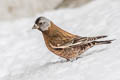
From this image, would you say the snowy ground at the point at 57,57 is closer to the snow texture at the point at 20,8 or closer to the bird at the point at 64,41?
the bird at the point at 64,41

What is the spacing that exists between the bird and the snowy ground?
7.4 inches

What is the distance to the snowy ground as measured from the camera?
7.80 metres

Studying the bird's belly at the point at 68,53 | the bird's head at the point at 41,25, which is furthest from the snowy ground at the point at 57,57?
the bird's head at the point at 41,25

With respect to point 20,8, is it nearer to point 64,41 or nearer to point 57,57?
point 57,57

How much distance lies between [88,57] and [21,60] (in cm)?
345

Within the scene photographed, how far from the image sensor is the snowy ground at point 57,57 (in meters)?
7.80

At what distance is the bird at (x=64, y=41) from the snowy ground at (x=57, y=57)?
187 mm

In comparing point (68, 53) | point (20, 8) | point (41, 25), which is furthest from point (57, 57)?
point (20, 8)

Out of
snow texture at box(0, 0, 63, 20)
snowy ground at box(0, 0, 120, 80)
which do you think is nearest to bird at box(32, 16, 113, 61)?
snowy ground at box(0, 0, 120, 80)

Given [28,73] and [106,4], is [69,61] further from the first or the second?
[106,4]

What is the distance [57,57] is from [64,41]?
158cm

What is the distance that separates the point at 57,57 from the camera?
10008 mm

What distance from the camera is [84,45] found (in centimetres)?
856

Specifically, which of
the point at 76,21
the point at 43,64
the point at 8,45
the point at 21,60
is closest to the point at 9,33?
the point at 8,45
